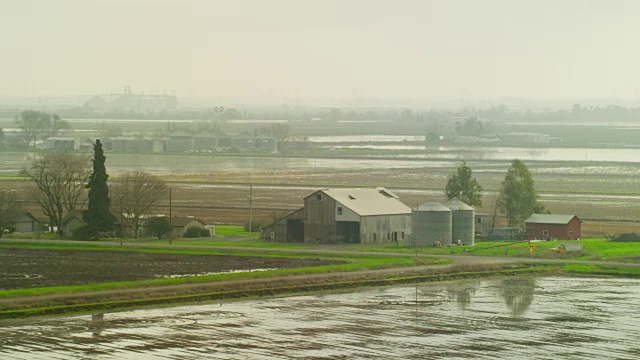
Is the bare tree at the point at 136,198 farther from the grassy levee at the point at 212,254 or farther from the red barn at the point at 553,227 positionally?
the red barn at the point at 553,227

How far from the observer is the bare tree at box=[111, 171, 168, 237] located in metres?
83.1

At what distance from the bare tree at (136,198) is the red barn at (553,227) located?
23.1 m

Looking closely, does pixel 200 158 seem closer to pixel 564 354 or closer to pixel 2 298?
pixel 2 298

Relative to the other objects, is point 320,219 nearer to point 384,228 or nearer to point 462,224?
point 384,228

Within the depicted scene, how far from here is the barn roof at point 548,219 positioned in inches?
3152

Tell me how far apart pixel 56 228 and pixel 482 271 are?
3221 centimetres

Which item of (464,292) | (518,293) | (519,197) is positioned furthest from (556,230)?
(464,292)

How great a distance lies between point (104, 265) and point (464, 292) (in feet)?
57.4

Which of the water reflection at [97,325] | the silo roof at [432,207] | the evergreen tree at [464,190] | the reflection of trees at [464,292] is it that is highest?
the evergreen tree at [464,190]

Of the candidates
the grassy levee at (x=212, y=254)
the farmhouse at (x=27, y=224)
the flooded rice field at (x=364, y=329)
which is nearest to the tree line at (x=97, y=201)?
the farmhouse at (x=27, y=224)

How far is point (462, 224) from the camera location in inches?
3098

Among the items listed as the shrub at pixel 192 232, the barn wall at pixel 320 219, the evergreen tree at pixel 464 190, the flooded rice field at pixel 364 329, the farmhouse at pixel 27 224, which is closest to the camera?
the flooded rice field at pixel 364 329

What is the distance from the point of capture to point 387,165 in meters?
158

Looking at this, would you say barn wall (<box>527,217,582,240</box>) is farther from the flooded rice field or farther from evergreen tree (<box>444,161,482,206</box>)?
the flooded rice field
